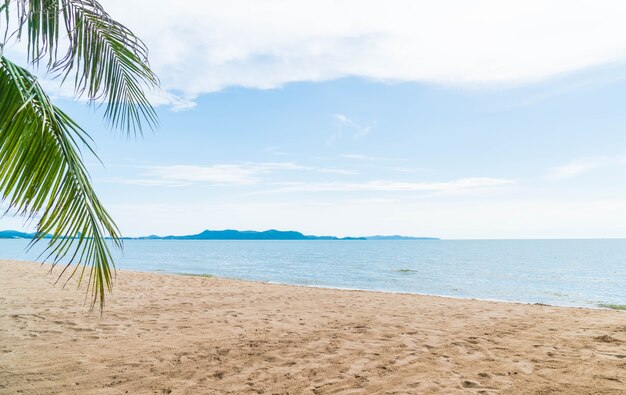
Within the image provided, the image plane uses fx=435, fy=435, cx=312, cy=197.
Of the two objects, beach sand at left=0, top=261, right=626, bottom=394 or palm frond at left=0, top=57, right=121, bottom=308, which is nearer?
palm frond at left=0, top=57, right=121, bottom=308

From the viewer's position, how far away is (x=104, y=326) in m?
7.95

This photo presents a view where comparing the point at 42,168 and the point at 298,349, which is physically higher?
the point at 42,168

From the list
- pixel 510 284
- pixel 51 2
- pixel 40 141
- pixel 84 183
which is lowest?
pixel 510 284

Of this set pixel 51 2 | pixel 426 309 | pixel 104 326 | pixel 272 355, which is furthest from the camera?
pixel 426 309

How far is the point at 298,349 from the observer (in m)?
6.60

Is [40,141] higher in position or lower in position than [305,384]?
higher

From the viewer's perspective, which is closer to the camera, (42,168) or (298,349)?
(42,168)

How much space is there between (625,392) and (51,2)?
23.0 feet

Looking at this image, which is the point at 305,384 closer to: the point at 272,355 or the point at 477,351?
the point at 272,355

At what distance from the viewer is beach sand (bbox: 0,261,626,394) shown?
511 centimetres

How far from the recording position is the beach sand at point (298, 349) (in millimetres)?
5109

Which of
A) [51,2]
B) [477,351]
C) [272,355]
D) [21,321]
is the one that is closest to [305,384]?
[272,355]

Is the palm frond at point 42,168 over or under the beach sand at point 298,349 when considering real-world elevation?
over

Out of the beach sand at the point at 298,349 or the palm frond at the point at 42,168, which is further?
the beach sand at the point at 298,349
